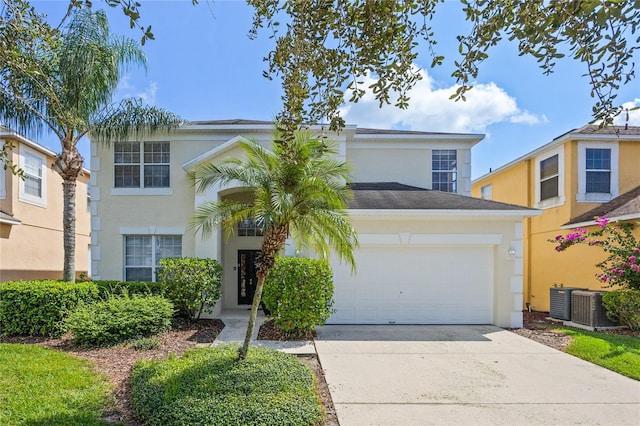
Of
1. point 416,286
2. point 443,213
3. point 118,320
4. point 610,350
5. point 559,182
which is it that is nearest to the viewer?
point 610,350

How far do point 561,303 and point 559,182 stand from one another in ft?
15.7

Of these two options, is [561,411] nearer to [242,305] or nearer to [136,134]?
[242,305]

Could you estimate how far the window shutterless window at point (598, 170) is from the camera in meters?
13.5

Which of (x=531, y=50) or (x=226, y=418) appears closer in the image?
(x=531, y=50)

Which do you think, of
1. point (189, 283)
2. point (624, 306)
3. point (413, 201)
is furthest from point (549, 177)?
point (189, 283)

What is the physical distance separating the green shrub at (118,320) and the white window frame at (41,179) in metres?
8.78

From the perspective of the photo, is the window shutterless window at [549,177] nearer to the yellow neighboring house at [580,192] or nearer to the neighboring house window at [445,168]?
the yellow neighboring house at [580,192]

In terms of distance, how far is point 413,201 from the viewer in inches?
432

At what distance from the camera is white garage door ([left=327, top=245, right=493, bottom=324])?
34.8 ft

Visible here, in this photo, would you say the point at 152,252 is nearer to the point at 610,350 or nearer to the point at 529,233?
the point at 610,350

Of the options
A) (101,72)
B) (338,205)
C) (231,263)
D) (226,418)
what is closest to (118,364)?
(226,418)

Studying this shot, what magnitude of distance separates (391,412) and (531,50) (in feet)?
→ 15.4

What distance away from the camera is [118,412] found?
504 cm

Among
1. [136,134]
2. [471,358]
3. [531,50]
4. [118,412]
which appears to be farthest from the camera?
[136,134]
